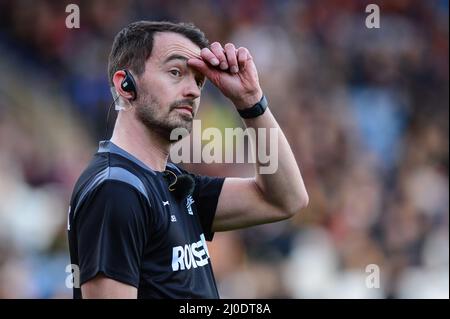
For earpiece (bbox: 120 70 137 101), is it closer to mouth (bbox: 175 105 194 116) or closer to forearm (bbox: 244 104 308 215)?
mouth (bbox: 175 105 194 116)

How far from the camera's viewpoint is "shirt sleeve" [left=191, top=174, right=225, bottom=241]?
351cm

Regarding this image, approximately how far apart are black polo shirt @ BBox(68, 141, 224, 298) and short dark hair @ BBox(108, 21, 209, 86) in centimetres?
33


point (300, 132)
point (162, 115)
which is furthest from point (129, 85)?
point (300, 132)

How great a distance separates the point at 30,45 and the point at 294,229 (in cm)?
293

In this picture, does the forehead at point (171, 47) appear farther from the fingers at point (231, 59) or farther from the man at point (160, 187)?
the fingers at point (231, 59)

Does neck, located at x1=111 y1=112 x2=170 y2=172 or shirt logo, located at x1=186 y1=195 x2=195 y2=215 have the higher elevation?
neck, located at x1=111 y1=112 x2=170 y2=172

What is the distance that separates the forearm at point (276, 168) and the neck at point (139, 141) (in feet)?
1.23

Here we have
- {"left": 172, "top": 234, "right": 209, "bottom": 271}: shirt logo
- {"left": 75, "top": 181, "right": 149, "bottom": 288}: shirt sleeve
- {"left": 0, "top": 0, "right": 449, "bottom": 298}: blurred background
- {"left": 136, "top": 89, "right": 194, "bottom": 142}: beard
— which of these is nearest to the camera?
{"left": 75, "top": 181, "right": 149, "bottom": 288}: shirt sleeve

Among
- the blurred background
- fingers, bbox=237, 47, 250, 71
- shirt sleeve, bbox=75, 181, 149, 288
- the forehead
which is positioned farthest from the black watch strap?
the blurred background

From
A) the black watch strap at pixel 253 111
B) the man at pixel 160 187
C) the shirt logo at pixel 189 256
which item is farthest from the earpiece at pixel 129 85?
the shirt logo at pixel 189 256

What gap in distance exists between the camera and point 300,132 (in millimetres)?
8047

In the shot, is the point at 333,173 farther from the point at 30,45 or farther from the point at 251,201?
the point at 251,201

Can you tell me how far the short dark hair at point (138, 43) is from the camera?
3221mm

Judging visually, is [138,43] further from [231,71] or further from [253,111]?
[253,111]
